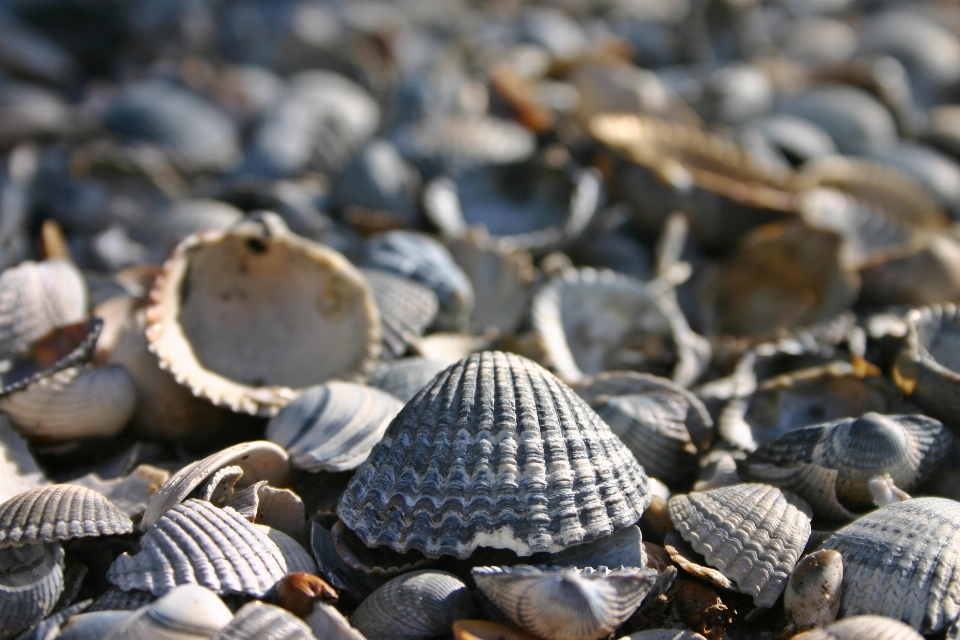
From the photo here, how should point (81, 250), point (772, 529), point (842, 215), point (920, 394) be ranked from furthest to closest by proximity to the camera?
point (842, 215) < point (81, 250) < point (920, 394) < point (772, 529)

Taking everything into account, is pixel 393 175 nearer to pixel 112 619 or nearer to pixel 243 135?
pixel 243 135

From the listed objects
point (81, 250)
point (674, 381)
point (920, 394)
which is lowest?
point (81, 250)

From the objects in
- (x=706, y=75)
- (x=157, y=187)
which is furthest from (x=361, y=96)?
(x=706, y=75)

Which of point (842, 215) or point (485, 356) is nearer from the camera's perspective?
point (485, 356)

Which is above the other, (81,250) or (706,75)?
(706,75)

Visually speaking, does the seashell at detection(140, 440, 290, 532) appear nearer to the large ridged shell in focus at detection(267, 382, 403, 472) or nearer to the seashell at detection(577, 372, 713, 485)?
the large ridged shell in focus at detection(267, 382, 403, 472)

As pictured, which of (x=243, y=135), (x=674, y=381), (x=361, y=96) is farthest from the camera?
(x=361, y=96)

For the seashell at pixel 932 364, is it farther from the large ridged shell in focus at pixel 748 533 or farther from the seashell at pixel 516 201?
the seashell at pixel 516 201
